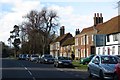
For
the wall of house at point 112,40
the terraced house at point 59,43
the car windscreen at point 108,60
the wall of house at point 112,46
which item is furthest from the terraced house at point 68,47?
the car windscreen at point 108,60

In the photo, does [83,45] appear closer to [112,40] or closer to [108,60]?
[112,40]

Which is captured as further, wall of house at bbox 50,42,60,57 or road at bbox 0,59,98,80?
wall of house at bbox 50,42,60,57

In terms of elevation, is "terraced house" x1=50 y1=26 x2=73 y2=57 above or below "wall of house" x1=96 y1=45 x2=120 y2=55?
above

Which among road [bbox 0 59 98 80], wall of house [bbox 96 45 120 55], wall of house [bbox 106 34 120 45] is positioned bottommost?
road [bbox 0 59 98 80]

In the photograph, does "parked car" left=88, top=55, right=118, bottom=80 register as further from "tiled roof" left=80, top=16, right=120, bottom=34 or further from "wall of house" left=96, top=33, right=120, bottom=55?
"tiled roof" left=80, top=16, right=120, bottom=34

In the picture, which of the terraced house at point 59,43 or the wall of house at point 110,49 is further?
the terraced house at point 59,43

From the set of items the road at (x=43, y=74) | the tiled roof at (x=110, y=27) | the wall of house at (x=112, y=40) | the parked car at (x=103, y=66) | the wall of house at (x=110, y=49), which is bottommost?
the road at (x=43, y=74)

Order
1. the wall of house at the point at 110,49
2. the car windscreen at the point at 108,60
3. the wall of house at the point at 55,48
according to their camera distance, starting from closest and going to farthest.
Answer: the car windscreen at the point at 108,60 < the wall of house at the point at 110,49 < the wall of house at the point at 55,48

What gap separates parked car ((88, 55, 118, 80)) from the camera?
68.6 ft

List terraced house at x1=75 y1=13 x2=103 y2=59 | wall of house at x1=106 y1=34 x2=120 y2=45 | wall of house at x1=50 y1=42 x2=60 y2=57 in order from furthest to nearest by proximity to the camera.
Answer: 1. wall of house at x1=50 y1=42 x2=60 y2=57
2. terraced house at x1=75 y1=13 x2=103 y2=59
3. wall of house at x1=106 y1=34 x2=120 y2=45

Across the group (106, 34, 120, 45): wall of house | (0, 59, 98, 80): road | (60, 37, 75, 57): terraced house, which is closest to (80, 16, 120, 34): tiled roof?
(106, 34, 120, 45): wall of house

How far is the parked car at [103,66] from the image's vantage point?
68.6 feet

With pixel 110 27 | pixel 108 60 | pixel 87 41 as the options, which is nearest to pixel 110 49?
pixel 110 27

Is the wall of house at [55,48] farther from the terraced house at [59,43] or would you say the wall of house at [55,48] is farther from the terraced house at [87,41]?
the terraced house at [87,41]
